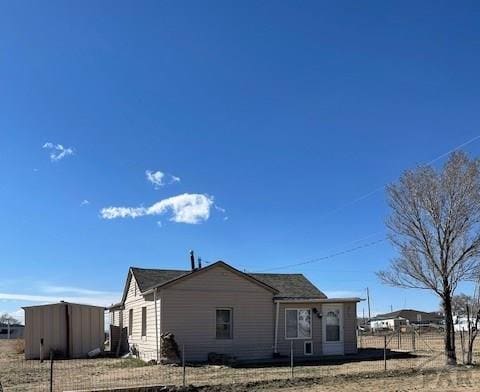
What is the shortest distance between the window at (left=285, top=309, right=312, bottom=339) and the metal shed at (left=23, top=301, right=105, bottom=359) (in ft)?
33.4

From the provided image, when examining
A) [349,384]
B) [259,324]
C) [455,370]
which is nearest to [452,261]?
[455,370]

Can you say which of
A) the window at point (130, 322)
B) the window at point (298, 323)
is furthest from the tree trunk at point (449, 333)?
the window at point (130, 322)

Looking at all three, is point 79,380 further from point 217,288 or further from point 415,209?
point 415,209

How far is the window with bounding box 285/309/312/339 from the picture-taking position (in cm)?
2530

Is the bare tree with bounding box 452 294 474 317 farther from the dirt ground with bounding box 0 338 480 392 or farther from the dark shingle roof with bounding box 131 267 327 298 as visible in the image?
the dark shingle roof with bounding box 131 267 327 298

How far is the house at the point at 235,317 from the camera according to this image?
23203 mm

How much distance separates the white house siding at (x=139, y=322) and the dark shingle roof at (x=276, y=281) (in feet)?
1.61

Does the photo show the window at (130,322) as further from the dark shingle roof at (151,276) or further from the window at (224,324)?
the window at (224,324)

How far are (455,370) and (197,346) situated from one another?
9732 mm

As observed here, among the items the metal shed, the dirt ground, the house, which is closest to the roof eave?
the house

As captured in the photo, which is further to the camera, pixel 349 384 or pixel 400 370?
pixel 400 370

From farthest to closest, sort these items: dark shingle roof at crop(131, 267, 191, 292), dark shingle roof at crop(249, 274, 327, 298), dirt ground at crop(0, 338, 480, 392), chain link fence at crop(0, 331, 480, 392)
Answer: dark shingle roof at crop(249, 274, 327, 298), dark shingle roof at crop(131, 267, 191, 292), chain link fence at crop(0, 331, 480, 392), dirt ground at crop(0, 338, 480, 392)

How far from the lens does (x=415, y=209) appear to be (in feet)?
66.9

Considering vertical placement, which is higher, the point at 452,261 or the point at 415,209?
the point at 415,209
